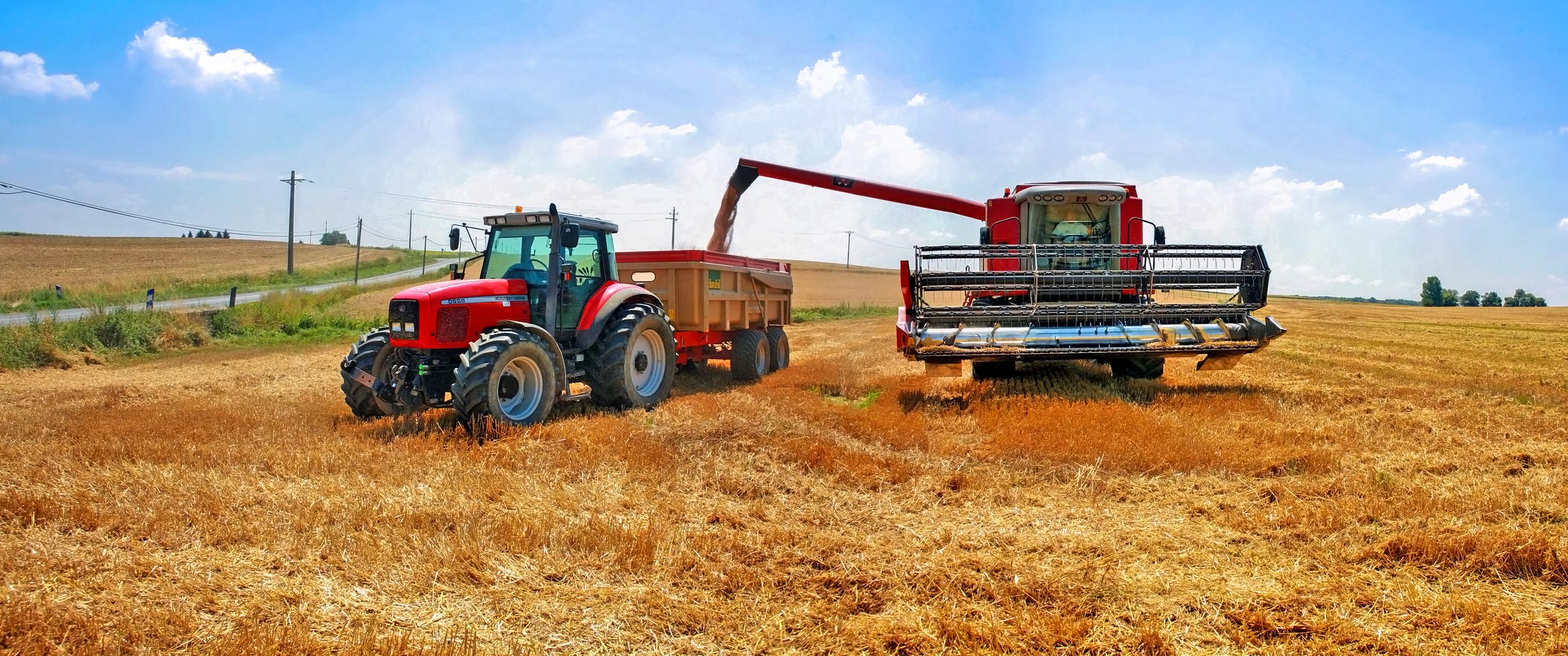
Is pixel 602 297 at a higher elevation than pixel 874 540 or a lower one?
higher

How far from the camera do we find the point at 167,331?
1819 cm

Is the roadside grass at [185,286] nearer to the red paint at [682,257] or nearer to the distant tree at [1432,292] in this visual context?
the red paint at [682,257]

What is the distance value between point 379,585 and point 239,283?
147 ft

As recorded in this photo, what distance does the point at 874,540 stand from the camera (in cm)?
448

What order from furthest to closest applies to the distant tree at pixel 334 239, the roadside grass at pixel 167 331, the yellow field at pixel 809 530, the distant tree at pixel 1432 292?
the distant tree at pixel 334 239 → the distant tree at pixel 1432 292 → the roadside grass at pixel 167 331 → the yellow field at pixel 809 530

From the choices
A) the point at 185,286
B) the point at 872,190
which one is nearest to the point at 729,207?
the point at 872,190

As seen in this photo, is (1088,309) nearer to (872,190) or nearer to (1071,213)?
(1071,213)

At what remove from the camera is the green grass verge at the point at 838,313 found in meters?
33.1

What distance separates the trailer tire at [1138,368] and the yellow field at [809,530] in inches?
54.2

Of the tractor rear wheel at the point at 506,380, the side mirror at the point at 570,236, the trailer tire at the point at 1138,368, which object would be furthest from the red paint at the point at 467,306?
the trailer tire at the point at 1138,368

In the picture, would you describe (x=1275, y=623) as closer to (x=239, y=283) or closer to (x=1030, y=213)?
(x=1030, y=213)

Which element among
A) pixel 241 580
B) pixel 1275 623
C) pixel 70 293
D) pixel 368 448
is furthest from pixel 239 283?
pixel 1275 623

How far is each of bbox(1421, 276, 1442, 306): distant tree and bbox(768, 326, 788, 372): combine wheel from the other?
55.7m

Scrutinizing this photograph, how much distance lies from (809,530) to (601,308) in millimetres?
4985
